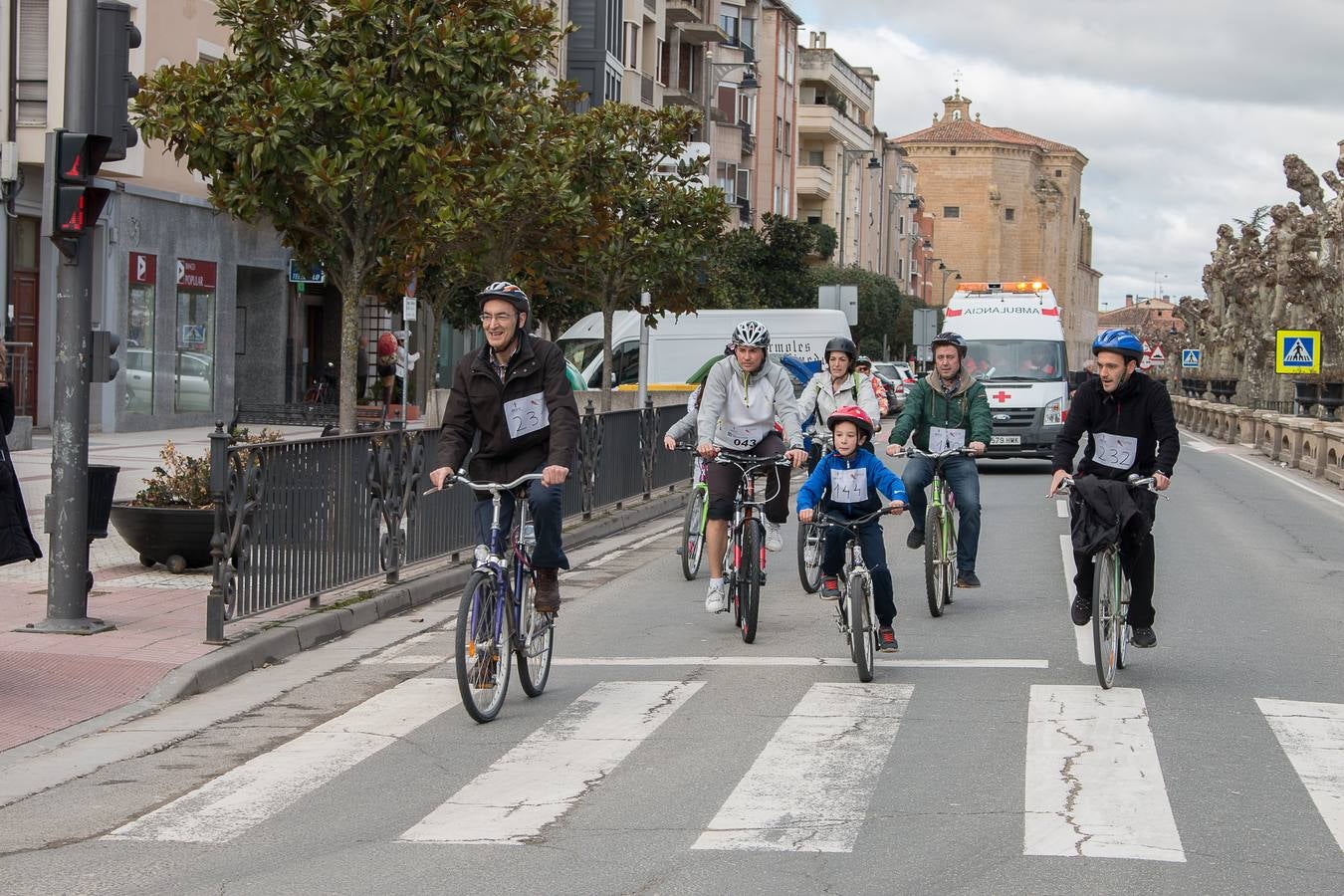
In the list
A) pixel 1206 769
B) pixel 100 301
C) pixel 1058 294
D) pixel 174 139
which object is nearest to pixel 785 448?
pixel 1206 769

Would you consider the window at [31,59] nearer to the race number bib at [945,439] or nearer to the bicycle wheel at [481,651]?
the race number bib at [945,439]

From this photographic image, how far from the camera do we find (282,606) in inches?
413

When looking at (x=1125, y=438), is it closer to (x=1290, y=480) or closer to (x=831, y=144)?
(x=1290, y=480)

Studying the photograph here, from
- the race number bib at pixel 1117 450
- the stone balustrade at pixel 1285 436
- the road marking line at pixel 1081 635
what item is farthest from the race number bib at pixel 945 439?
the stone balustrade at pixel 1285 436

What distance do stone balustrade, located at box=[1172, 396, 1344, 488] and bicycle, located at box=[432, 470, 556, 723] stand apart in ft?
70.2

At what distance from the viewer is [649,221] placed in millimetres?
24484

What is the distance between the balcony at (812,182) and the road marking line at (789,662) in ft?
243

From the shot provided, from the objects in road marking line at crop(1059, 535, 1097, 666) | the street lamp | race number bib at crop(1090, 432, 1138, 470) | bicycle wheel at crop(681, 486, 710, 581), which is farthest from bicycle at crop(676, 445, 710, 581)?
the street lamp

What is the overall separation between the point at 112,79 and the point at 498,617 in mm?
4140

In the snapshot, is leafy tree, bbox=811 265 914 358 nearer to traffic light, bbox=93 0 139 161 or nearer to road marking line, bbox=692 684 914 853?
traffic light, bbox=93 0 139 161

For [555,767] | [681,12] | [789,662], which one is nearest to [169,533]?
[789,662]

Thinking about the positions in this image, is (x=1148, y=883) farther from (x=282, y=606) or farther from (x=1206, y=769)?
(x=282, y=606)

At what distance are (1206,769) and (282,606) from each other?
5582mm

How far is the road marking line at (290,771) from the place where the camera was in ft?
20.2
